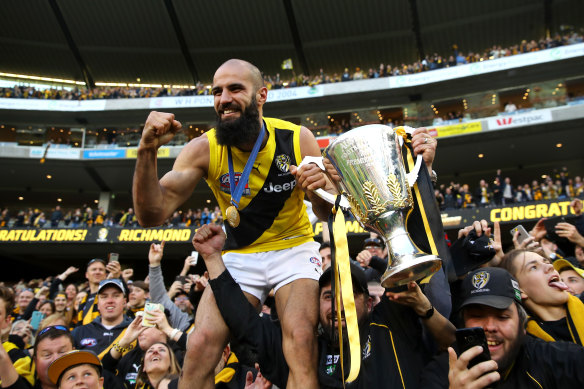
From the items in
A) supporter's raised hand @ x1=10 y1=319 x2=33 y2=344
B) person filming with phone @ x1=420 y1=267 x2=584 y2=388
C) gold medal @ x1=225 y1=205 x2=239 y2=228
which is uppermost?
gold medal @ x1=225 y1=205 x2=239 y2=228

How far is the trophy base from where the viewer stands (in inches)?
66.8

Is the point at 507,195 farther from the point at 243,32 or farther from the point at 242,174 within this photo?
the point at 243,32

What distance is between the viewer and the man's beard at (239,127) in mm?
2602

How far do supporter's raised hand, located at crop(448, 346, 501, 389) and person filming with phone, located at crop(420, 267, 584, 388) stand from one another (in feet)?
0.85

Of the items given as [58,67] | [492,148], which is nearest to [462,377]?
[492,148]

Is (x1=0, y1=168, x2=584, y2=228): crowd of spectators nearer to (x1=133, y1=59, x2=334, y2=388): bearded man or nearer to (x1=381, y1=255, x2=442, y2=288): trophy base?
(x1=133, y1=59, x2=334, y2=388): bearded man

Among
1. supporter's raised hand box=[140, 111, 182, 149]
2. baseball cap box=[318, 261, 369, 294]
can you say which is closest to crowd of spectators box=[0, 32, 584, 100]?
baseball cap box=[318, 261, 369, 294]

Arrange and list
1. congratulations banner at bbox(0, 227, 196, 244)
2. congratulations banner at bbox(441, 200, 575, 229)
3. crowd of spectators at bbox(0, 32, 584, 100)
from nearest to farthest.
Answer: congratulations banner at bbox(441, 200, 575, 229), congratulations banner at bbox(0, 227, 196, 244), crowd of spectators at bbox(0, 32, 584, 100)

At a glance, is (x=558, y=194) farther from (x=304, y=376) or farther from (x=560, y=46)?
(x=304, y=376)

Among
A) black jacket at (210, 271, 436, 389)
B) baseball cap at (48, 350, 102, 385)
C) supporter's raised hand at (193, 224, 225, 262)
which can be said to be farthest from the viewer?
baseball cap at (48, 350, 102, 385)

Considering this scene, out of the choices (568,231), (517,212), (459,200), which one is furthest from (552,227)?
(459,200)

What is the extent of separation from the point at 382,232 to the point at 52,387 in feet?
10.2

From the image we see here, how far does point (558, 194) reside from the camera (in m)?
17.4

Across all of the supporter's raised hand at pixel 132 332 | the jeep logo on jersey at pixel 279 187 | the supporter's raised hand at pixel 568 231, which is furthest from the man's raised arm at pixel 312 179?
the supporter's raised hand at pixel 568 231
